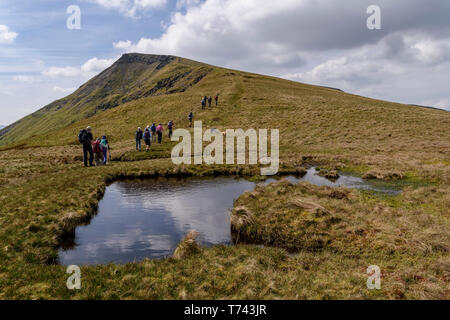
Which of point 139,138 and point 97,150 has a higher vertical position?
point 139,138

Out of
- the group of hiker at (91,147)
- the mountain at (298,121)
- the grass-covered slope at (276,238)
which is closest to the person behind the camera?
the grass-covered slope at (276,238)

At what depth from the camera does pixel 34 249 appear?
10.3m

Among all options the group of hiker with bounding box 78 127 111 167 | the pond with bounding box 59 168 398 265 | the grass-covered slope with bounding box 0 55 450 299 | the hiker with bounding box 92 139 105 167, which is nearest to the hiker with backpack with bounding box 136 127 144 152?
the group of hiker with bounding box 78 127 111 167

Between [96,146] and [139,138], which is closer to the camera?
[96,146]

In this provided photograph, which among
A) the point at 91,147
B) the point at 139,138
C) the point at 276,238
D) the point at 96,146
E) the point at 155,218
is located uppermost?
the point at 139,138

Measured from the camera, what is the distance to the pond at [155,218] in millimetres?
11367

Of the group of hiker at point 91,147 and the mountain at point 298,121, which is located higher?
the mountain at point 298,121

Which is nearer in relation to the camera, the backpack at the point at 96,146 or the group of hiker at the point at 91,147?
the group of hiker at the point at 91,147

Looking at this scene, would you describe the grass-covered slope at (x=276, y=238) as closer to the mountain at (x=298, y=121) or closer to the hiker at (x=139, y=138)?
the mountain at (x=298, y=121)

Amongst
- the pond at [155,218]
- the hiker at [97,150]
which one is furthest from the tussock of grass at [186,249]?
the hiker at [97,150]

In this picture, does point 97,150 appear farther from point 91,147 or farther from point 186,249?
point 186,249

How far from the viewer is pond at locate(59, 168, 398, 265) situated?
1137 cm

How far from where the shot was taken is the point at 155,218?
15133 millimetres

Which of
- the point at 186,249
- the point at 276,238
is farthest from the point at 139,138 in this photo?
the point at 276,238
